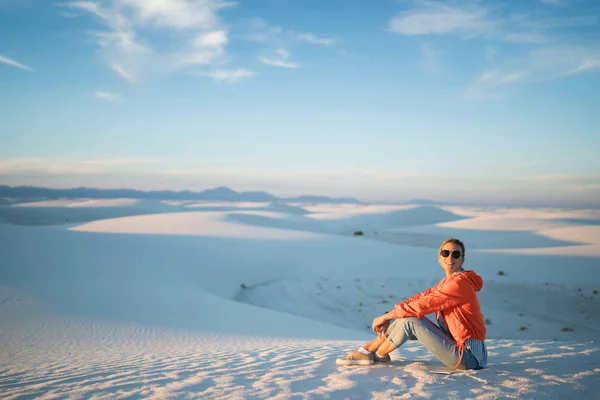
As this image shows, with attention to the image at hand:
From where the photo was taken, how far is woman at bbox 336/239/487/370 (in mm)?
2998

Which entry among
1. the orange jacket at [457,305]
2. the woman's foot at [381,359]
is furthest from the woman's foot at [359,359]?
the orange jacket at [457,305]

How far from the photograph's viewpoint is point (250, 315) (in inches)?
322

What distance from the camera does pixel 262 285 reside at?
11.2 meters

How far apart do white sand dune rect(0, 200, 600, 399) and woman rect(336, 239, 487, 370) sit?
186 millimetres

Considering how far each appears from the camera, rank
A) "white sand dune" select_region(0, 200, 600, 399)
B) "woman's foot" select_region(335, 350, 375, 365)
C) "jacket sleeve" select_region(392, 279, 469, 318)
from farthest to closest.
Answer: "woman's foot" select_region(335, 350, 375, 365) < "white sand dune" select_region(0, 200, 600, 399) < "jacket sleeve" select_region(392, 279, 469, 318)

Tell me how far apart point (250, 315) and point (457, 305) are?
5.83 metres

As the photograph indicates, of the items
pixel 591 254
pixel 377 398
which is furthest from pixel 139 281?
pixel 591 254

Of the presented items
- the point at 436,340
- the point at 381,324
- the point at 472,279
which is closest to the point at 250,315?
the point at 381,324

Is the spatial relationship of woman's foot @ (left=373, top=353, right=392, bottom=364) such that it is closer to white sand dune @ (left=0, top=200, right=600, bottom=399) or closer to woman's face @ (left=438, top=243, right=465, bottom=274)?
white sand dune @ (left=0, top=200, right=600, bottom=399)

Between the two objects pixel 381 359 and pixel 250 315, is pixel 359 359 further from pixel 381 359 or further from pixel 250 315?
pixel 250 315

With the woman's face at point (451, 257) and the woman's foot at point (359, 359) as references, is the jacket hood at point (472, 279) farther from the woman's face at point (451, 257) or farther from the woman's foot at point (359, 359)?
the woman's foot at point (359, 359)

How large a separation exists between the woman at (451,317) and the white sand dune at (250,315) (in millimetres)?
186

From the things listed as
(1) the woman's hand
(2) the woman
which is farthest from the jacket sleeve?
(1) the woman's hand

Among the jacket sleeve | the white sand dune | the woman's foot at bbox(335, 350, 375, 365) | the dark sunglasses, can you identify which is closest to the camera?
the jacket sleeve
